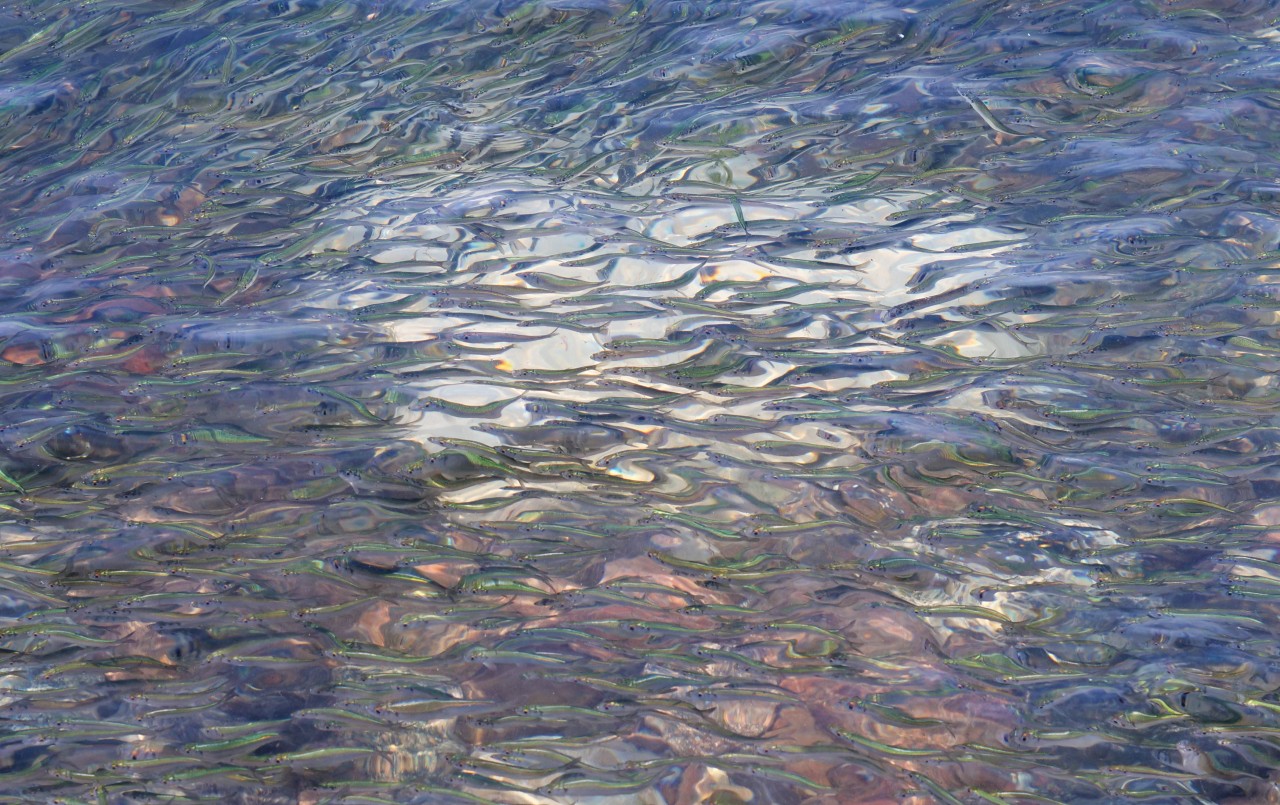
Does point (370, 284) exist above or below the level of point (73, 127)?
below

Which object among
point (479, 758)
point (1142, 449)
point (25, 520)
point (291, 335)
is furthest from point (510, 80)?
point (479, 758)

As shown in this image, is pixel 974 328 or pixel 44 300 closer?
pixel 974 328

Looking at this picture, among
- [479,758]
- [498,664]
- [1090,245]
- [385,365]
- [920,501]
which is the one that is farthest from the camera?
[1090,245]

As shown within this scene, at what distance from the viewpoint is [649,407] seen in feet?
11.4

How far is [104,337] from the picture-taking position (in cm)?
389

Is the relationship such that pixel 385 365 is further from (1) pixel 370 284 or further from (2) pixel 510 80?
(2) pixel 510 80

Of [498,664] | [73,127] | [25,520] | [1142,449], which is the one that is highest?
[73,127]

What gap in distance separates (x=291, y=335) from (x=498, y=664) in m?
1.83

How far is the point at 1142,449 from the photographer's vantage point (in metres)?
3.18

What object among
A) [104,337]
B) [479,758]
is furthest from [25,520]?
[479,758]

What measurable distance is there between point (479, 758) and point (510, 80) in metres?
4.11

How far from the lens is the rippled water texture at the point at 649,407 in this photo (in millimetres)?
2344

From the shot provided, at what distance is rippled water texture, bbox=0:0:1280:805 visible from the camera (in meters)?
2.34

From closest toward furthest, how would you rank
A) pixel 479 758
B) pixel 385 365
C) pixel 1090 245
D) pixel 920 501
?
1. pixel 479 758
2. pixel 920 501
3. pixel 385 365
4. pixel 1090 245
